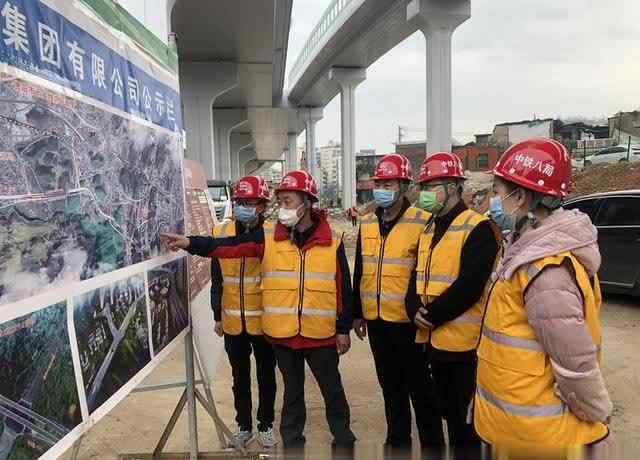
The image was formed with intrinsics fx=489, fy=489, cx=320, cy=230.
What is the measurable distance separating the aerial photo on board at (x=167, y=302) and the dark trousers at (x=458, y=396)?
1423mm

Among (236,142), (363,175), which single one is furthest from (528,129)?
(236,142)

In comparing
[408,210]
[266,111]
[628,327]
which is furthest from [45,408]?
[266,111]

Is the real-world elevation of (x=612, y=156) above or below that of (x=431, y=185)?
above

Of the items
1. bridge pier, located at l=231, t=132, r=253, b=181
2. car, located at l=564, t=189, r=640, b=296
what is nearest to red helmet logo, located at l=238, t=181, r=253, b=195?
car, located at l=564, t=189, r=640, b=296

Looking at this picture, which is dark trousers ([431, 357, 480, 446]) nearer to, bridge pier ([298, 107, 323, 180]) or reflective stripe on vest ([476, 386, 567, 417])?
reflective stripe on vest ([476, 386, 567, 417])

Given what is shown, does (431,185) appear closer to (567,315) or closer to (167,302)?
(567,315)

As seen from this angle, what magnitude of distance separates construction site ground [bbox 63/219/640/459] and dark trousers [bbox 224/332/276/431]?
0.34 meters

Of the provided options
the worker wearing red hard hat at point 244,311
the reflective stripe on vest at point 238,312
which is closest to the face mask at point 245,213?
the worker wearing red hard hat at point 244,311

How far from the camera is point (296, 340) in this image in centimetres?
288

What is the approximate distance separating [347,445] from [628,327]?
497 cm

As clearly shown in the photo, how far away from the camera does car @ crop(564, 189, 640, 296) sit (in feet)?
22.1

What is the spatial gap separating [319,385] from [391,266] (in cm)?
85

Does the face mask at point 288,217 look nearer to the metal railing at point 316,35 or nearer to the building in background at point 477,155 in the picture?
the metal railing at point 316,35

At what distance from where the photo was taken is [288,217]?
2865 millimetres
